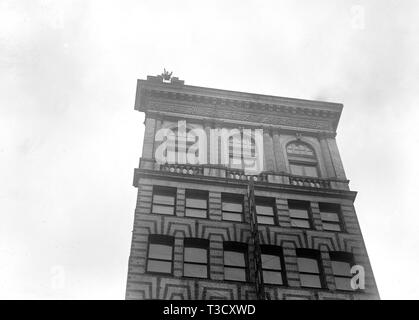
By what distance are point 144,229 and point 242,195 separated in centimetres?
660

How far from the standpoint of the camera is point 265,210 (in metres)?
30.7

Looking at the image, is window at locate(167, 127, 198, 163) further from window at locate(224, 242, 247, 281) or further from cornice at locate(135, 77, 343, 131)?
window at locate(224, 242, 247, 281)

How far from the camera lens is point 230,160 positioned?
1336 inches

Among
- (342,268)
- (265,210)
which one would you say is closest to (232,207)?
(265,210)

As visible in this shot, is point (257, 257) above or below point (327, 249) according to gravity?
below

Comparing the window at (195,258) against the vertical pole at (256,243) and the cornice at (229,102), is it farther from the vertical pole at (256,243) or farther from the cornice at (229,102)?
the cornice at (229,102)

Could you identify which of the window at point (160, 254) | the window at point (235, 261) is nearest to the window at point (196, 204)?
the window at point (160, 254)

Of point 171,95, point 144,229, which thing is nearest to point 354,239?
point 144,229

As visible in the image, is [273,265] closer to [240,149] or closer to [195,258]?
[195,258]

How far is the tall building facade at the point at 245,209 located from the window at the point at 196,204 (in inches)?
2.4

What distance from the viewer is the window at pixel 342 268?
2766cm

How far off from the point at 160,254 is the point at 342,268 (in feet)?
A: 33.4

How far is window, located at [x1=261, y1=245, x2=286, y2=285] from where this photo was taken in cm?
2697

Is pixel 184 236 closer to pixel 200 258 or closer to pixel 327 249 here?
pixel 200 258
